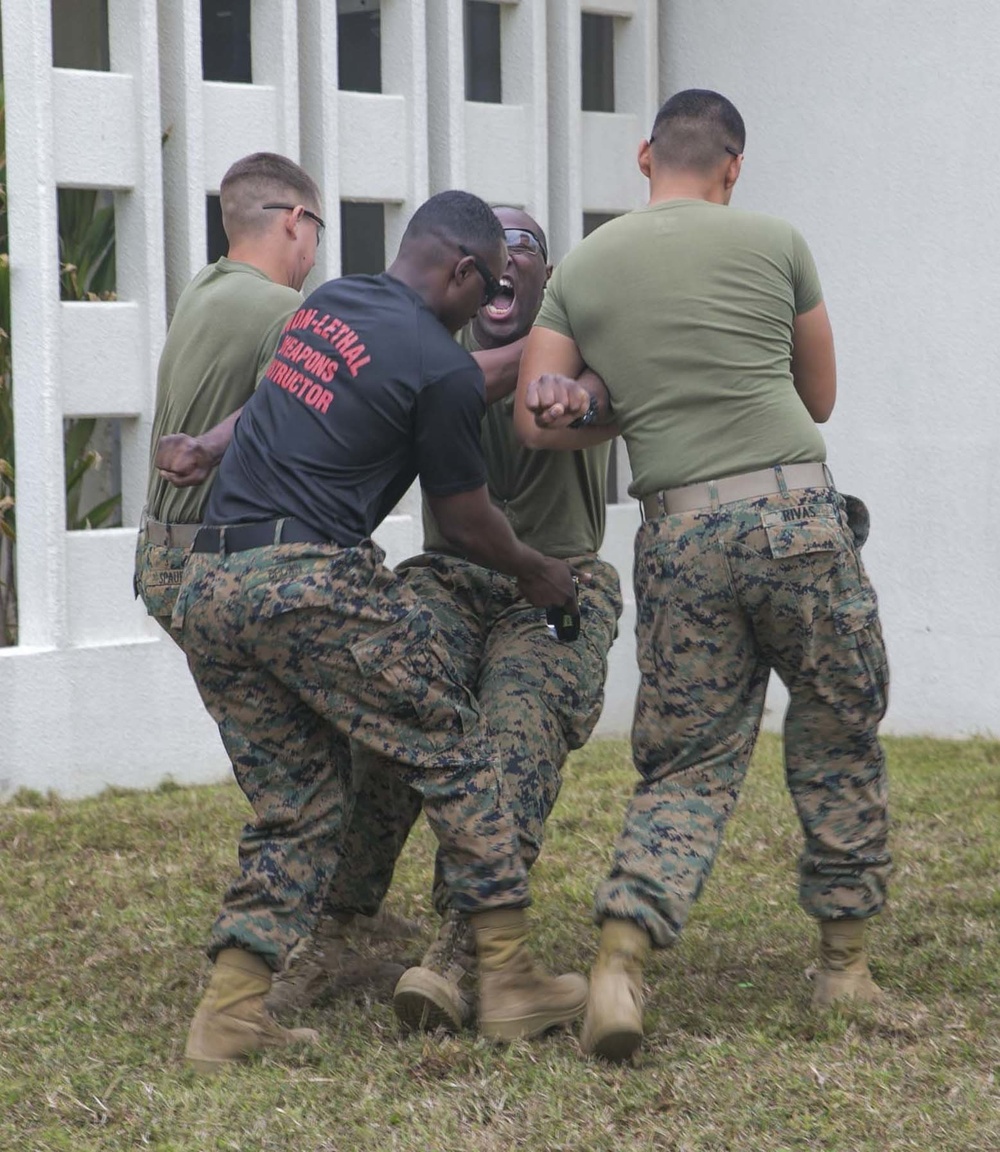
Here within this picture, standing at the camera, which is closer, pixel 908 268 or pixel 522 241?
pixel 522 241

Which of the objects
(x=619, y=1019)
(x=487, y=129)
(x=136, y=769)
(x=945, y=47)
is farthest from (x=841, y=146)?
(x=619, y=1019)

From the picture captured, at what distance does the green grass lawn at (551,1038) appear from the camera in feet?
11.2

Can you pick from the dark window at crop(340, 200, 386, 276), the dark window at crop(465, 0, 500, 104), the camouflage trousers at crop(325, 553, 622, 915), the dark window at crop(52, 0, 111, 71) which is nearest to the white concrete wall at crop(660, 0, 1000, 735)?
Answer: the dark window at crop(465, 0, 500, 104)

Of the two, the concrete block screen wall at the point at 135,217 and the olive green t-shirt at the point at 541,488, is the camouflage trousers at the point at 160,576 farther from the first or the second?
the concrete block screen wall at the point at 135,217

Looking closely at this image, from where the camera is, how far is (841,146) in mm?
7844

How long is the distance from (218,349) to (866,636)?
1832mm

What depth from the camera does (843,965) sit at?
13.6 feet

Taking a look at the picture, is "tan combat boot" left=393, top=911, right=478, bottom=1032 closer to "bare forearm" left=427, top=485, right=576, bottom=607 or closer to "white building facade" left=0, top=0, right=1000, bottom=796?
"bare forearm" left=427, top=485, right=576, bottom=607

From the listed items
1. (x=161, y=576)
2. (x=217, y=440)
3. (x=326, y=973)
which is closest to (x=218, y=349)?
(x=217, y=440)

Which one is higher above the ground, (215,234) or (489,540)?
(215,234)

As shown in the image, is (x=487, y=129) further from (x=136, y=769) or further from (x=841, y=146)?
(x=136, y=769)

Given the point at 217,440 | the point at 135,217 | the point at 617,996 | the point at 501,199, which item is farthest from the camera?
the point at 501,199

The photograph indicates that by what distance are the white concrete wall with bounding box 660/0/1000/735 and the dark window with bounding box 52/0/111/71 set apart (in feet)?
9.66

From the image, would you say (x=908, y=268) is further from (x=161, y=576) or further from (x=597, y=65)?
(x=161, y=576)
